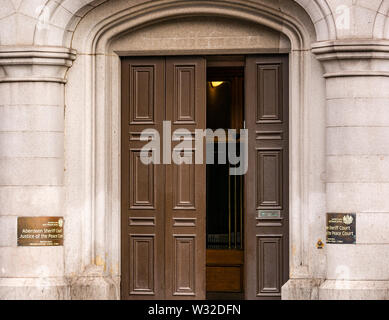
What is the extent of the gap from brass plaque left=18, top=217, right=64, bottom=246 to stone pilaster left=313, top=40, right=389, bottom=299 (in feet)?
12.6

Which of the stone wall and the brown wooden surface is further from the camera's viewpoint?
the brown wooden surface

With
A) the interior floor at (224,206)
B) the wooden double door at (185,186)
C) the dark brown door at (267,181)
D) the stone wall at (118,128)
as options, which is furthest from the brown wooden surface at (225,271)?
the stone wall at (118,128)

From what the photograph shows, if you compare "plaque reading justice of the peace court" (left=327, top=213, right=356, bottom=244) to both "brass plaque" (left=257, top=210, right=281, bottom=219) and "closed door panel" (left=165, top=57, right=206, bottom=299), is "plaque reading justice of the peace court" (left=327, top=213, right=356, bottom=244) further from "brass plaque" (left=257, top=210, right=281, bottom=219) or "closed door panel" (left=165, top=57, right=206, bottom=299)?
"closed door panel" (left=165, top=57, right=206, bottom=299)

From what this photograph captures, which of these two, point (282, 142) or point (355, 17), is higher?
point (355, 17)

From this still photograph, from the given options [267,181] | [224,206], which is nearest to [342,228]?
[267,181]

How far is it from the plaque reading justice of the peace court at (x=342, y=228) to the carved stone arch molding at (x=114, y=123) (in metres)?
0.43

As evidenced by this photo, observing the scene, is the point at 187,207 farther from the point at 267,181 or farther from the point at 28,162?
the point at 28,162

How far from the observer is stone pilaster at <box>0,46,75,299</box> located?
11.9 metres

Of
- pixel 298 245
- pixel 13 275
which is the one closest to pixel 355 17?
pixel 298 245

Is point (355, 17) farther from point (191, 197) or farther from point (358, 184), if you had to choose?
point (191, 197)

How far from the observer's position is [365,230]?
11.4 m

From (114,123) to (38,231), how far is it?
1986 millimetres

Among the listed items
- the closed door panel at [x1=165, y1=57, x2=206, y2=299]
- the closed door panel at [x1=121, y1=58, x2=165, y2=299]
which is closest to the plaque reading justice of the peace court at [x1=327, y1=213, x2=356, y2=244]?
the closed door panel at [x1=165, y1=57, x2=206, y2=299]

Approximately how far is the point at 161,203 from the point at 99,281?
1.47 meters
